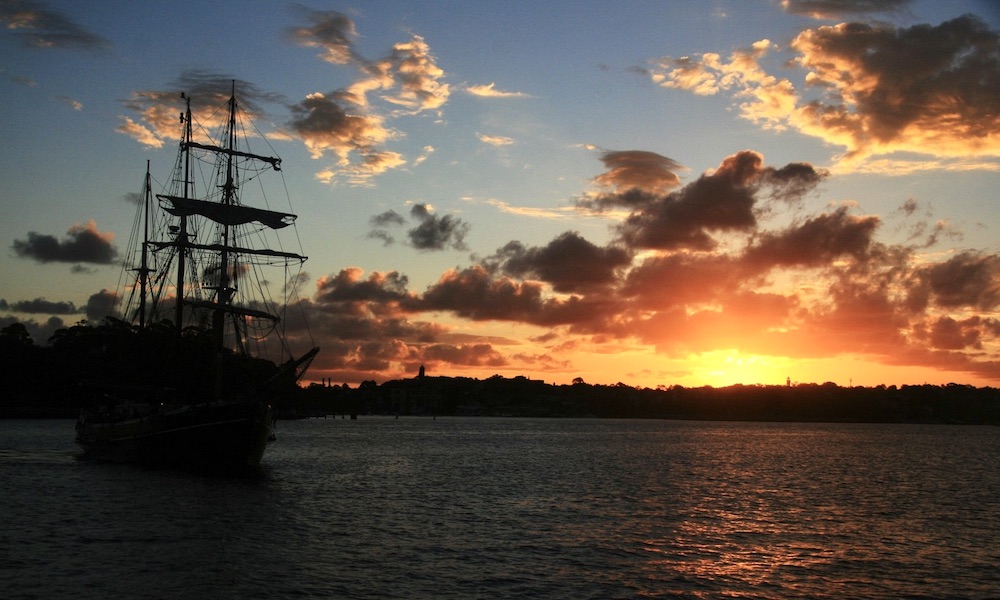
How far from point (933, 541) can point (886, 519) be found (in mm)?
8301

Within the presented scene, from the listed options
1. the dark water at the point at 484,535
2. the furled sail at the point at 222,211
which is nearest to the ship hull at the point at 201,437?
the dark water at the point at 484,535

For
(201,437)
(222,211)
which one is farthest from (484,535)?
(222,211)

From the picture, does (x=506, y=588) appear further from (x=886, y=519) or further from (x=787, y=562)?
(x=886, y=519)

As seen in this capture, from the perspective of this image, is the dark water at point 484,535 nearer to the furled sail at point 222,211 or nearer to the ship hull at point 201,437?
the ship hull at point 201,437

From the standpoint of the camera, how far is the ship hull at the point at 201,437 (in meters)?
64.0

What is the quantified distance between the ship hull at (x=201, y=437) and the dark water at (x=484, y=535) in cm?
234

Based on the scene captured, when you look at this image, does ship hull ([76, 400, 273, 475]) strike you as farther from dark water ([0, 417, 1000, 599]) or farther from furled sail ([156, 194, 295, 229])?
furled sail ([156, 194, 295, 229])

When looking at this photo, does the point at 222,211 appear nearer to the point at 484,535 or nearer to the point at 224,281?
the point at 224,281

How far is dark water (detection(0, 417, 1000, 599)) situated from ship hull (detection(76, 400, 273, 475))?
2.34 meters

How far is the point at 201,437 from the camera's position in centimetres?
6481

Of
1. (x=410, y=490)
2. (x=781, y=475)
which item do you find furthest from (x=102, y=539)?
(x=781, y=475)

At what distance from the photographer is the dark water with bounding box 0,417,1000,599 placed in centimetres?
3005

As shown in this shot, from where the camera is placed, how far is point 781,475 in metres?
83.5

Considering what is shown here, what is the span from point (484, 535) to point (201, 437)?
106 ft
